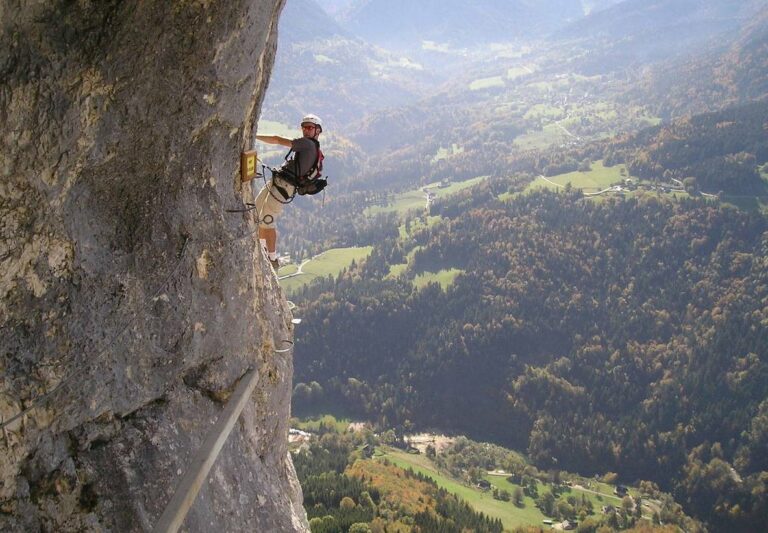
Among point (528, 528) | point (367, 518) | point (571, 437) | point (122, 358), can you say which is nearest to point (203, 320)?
point (122, 358)

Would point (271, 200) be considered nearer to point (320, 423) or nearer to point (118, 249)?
point (118, 249)

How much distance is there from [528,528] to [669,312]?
96488 millimetres

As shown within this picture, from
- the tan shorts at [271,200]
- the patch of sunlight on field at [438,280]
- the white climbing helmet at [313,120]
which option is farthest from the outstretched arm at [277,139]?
the patch of sunlight on field at [438,280]

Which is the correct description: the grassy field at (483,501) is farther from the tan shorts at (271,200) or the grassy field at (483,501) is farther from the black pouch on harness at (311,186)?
the tan shorts at (271,200)

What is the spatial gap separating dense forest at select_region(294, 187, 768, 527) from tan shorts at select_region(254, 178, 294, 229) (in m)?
132

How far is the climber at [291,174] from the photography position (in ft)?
42.4

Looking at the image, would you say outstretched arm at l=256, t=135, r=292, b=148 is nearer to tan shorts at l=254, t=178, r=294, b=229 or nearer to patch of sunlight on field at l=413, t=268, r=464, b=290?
tan shorts at l=254, t=178, r=294, b=229

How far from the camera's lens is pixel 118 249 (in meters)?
8.24

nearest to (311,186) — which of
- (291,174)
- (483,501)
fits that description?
(291,174)

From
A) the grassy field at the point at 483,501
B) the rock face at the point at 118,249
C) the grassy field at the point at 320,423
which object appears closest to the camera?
the rock face at the point at 118,249

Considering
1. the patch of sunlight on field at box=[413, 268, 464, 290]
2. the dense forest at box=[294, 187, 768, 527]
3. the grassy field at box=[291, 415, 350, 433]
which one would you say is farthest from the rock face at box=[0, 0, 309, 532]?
the patch of sunlight on field at box=[413, 268, 464, 290]

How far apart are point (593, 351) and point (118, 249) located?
560 feet

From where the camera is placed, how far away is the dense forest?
136 m

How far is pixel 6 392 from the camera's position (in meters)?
7.16
